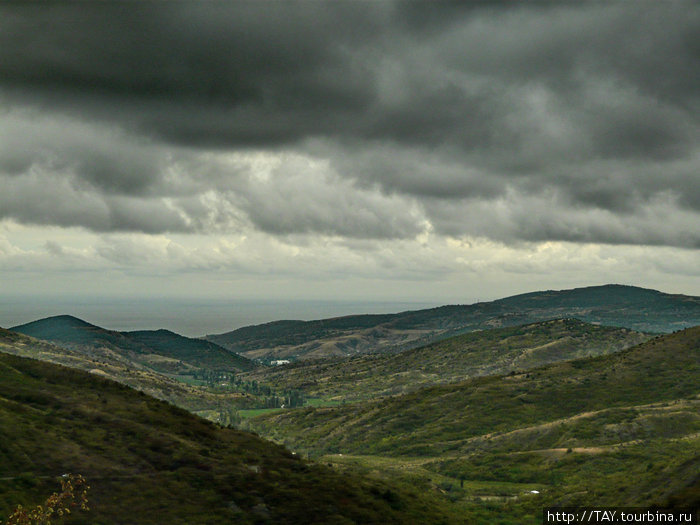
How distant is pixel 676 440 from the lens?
151000mm

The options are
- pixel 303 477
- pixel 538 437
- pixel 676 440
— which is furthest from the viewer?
pixel 538 437

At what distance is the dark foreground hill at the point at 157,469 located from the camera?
70500 mm

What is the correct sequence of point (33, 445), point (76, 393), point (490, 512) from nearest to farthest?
point (33, 445) < point (490, 512) < point (76, 393)

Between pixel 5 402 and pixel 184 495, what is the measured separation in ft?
139

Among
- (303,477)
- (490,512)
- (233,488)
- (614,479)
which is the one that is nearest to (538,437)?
(614,479)

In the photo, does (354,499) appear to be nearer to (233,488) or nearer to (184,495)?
(233,488)

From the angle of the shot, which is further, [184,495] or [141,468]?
[141,468]

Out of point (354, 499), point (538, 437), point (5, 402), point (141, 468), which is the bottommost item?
point (538, 437)

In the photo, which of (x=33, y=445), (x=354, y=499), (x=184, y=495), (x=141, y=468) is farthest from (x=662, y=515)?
(x=33, y=445)

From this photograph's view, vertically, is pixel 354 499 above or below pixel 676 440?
above

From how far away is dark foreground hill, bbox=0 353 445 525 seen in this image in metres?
70.5

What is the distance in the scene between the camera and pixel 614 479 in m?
116

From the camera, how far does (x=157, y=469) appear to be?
3292 inches

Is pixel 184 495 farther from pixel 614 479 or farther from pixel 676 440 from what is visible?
pixel 676 440
